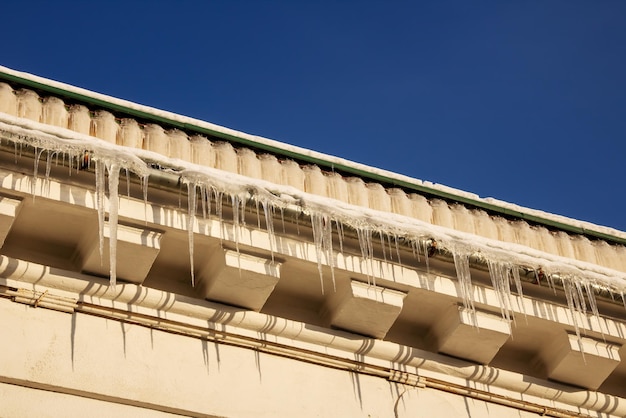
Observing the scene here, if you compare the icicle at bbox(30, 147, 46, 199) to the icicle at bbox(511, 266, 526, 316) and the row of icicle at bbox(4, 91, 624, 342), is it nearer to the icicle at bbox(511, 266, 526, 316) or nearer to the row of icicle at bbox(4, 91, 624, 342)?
the row of icicle at bbox(4, 91, 624, 342)

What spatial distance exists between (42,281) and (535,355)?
3.58 metres

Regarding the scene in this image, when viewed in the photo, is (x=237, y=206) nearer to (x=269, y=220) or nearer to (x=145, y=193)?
(x=269, y=220)

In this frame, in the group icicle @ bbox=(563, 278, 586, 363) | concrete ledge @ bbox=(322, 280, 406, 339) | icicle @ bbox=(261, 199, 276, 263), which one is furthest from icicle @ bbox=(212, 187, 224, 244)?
icicle @ bbox=(563, 278, 586, 363)

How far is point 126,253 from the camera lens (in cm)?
812

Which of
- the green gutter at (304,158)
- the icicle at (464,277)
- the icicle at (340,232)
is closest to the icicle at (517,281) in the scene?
the icicle at (464,277)

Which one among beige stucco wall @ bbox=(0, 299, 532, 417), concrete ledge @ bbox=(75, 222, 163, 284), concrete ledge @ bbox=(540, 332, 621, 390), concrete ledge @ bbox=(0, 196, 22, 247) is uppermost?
concrete ledge @ bbox=(0, 196, 22, 247)

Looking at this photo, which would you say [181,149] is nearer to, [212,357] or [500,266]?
[212,357]

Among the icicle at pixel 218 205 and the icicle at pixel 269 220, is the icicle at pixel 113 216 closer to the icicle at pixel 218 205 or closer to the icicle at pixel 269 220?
the icicle at pixel 218 205

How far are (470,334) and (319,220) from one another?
4.45 ft

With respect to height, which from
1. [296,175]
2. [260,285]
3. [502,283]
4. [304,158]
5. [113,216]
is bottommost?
[260,285]

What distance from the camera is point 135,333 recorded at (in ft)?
26.6

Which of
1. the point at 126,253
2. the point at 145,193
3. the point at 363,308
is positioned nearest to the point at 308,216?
the point at 363,308

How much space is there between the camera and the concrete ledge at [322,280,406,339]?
8.66m

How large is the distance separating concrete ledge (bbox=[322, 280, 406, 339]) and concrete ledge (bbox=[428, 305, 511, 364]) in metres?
0.41
